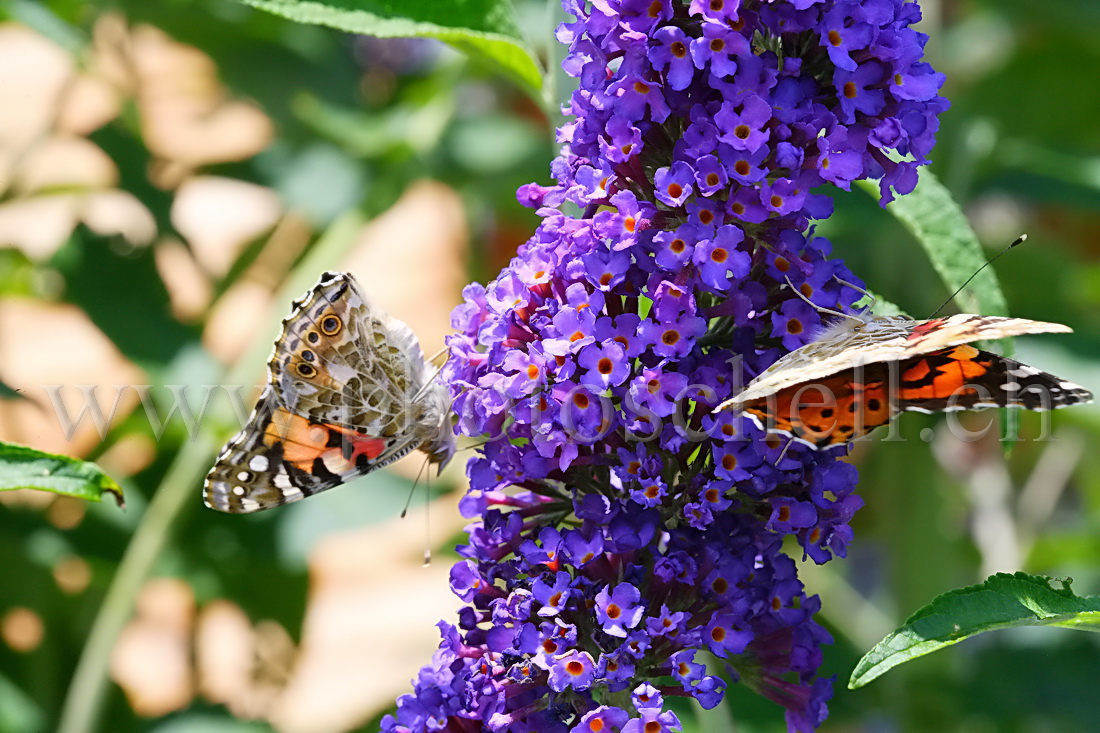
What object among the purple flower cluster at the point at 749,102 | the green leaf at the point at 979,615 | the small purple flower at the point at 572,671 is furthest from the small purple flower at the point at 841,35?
the small purple flower at the point at 572,671

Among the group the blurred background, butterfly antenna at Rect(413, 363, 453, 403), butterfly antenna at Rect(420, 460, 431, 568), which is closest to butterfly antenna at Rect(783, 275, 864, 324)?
butterfly antenna at Rect(413, 363, 453, 403)

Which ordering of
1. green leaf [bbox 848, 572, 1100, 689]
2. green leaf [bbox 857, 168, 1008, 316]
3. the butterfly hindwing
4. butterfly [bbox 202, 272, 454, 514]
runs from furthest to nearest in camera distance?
butterfly [bbox 202, 272, 454, 514], green leaf [bbox 857, 168, 1008, 316], the butterfly hindwing, green leaf [bbox 848, 572, 1100, 689]

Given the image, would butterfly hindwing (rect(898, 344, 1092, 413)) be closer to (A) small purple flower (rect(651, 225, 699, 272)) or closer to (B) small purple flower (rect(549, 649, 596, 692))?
(A) small purple flower (rect(651, 225, 699, 272))

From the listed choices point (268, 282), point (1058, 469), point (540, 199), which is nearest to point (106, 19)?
point (268, 282)

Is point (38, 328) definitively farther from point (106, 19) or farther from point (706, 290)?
point (706, 290)

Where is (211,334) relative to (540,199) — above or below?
above

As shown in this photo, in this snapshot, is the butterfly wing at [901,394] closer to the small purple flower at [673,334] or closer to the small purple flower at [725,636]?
the small purple flower at [673,334]

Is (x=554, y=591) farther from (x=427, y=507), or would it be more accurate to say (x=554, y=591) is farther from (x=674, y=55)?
(x=427, y=507)
